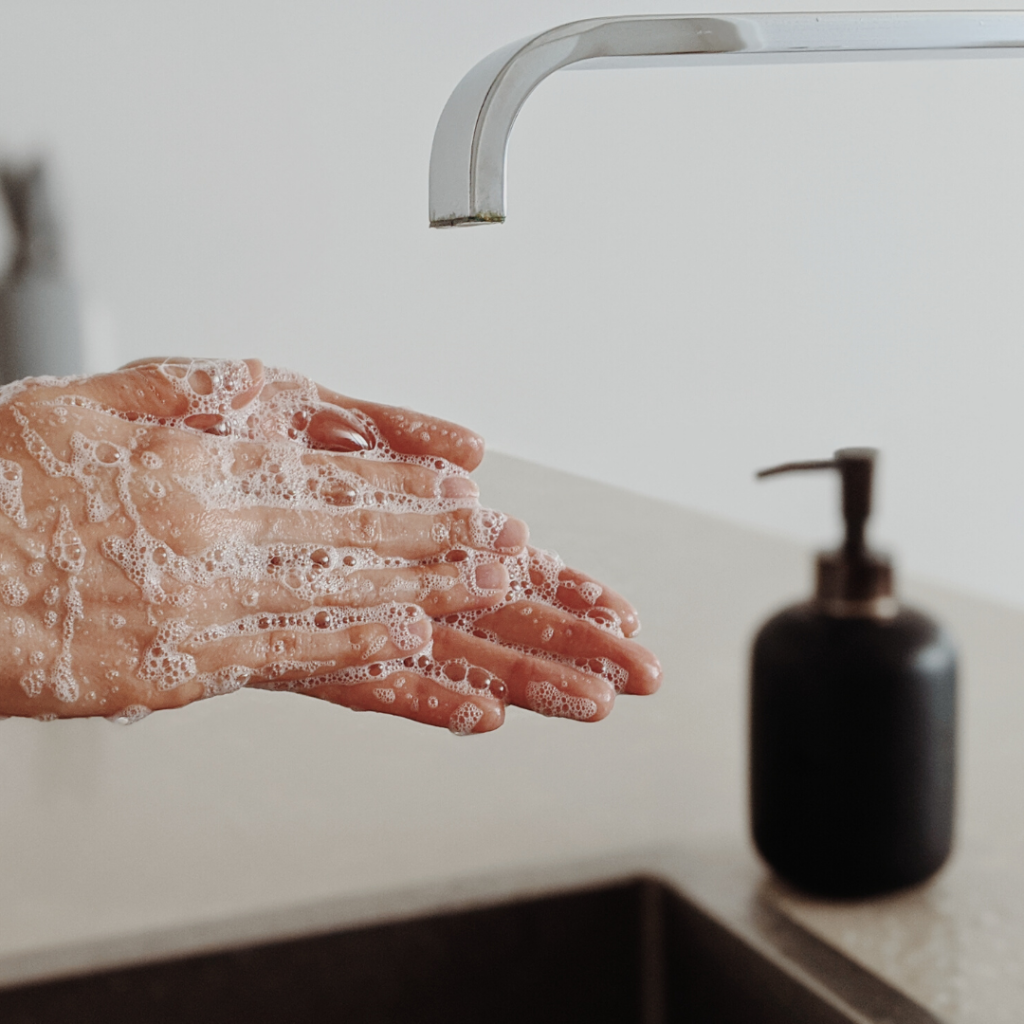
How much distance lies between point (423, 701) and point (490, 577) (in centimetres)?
7

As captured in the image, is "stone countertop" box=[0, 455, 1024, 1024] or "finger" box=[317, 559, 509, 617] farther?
"stone countertop" box=[0, 455, 1024, 1024]

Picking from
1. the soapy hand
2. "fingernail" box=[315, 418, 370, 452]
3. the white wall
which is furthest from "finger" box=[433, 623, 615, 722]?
the white wall

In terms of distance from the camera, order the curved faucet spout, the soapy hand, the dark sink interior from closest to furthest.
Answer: the curved faucet spout
the soapy hand
the dark sink interior

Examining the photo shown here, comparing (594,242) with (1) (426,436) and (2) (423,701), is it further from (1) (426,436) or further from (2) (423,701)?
(2) (423,701)

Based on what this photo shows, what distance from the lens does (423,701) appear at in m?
0.51

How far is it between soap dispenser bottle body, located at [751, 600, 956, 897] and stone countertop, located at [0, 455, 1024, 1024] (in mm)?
→ 33

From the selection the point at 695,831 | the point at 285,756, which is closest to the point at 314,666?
the point at 285,756

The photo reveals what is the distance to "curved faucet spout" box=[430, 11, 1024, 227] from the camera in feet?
1.20

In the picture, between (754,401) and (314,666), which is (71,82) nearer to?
(314,666)

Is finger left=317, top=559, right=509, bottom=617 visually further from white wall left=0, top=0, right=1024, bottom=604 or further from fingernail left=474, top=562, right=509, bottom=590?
white wall left=0, top=0, right=1024, bottom=604

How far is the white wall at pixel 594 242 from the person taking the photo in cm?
63

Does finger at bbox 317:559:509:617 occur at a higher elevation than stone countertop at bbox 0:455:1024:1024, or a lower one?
higher

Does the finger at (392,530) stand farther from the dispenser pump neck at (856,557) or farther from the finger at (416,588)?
the dispenser pump neck at (856,557)

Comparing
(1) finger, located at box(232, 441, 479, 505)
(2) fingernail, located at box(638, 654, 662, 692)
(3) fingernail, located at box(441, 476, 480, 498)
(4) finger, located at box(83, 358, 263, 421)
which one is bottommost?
(2) fingernail, located at box(638, 654, 662, 692)
